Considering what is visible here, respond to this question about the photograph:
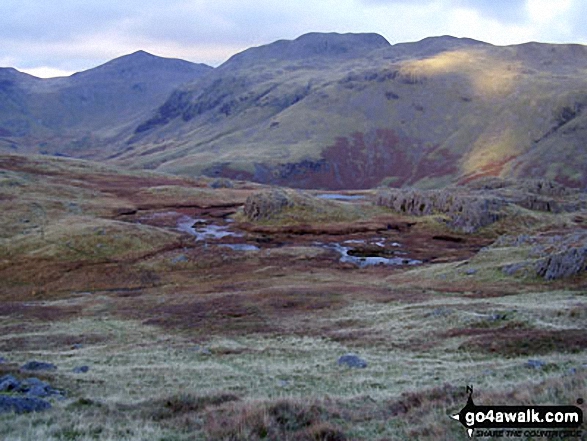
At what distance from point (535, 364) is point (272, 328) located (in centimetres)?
2199

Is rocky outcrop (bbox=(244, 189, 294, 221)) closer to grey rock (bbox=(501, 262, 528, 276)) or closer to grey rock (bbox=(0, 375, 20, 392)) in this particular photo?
grey rock (bbox=(501, 262, 528, 276))

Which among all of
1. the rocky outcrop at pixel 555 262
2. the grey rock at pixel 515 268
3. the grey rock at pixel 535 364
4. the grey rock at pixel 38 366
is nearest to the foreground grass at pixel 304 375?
the grey rock at pixel 535 364

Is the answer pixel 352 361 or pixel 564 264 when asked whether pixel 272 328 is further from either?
pixel 564 264

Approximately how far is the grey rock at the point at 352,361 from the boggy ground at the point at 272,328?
2.24 ft

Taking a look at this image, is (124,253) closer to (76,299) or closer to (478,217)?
(76,299)

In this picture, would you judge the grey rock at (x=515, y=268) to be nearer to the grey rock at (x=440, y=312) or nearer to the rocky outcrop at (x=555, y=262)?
the rocky outcrop at (x=555, y=262)

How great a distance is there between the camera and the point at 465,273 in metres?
60.9

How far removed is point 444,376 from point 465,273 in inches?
1601

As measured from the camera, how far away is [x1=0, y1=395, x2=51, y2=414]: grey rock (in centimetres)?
1649

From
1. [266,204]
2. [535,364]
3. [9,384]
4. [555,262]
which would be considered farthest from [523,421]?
[266,204]

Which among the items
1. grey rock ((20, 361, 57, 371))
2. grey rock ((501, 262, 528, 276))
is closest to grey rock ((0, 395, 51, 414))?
grey rock ((20, 361, 57, 371))

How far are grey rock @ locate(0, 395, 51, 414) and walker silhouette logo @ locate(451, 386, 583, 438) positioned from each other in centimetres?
1312

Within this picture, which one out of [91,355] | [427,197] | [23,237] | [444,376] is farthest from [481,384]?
[427,197]

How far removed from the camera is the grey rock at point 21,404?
16494mm
